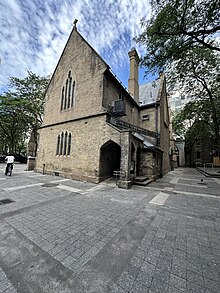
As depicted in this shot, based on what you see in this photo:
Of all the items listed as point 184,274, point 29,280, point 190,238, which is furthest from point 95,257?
point 190,238

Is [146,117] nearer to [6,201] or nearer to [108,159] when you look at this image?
[108,159]

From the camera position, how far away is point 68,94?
12.6 meters

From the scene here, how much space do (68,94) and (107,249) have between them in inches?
506

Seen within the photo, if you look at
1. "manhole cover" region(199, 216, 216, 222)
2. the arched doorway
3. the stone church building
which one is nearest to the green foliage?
the stone church building

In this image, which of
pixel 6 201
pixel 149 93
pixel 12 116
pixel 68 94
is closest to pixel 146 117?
pixel 149 93

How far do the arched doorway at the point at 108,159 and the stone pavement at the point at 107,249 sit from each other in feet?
16.1

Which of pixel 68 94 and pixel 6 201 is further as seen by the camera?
pixel 68 94

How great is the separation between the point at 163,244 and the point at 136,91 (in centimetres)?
1789

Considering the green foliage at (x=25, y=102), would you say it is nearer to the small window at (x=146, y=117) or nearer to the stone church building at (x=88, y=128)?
the stone church building at (x=88, y=128)

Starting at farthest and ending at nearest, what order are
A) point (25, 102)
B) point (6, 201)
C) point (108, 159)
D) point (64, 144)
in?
point (25, 102)
point (64, 144)
point (108, 159)
point (6, 201)

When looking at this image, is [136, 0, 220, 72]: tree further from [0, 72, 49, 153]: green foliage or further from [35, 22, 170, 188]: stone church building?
[0, 72, 49, 153]: green foliage

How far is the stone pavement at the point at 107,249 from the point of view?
187 centimetres

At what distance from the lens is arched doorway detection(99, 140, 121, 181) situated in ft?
31.3

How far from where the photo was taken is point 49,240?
2883 mm
